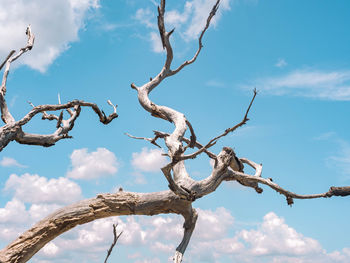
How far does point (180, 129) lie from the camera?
260 inches

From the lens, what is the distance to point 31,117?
847cm

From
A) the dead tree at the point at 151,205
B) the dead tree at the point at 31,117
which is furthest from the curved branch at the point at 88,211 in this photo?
the dead tree at the point at 31,117

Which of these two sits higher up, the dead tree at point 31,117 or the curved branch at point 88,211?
the dead tree at point 31,117

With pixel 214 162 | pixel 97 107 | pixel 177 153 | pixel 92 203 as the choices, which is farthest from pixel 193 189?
pixel 97 107

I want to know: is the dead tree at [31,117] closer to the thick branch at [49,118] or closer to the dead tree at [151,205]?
the thick branch at [49,118]

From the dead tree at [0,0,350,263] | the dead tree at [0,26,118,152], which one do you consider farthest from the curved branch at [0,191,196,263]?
the dead tree at [0,26,118,152]

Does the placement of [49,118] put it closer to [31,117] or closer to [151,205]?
[31,117]

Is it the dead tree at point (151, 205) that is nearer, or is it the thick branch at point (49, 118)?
the dead tree at point (151, 205)

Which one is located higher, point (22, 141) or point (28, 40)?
point (28, 40)

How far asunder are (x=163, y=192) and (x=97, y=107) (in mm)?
3432

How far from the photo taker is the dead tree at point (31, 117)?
8.11 metres

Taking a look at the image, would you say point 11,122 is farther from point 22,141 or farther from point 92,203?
point 92,203

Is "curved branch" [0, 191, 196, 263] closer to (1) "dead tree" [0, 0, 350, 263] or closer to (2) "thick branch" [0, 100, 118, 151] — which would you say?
(1) "dead tree" [0, 0, 350, 263]

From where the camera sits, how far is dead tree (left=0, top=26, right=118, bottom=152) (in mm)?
8109
